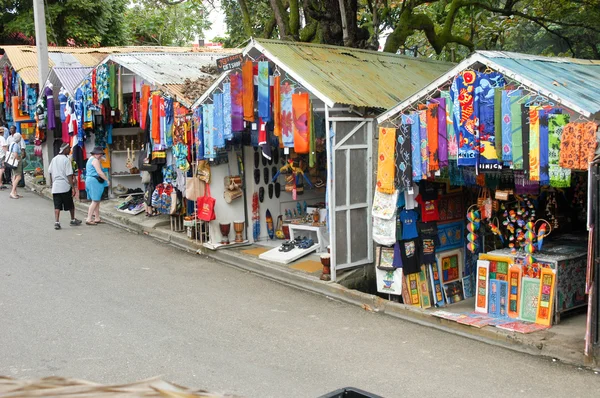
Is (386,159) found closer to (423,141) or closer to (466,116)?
(423,141)

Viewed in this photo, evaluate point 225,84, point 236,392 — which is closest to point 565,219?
point 225,84

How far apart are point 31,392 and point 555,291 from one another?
748 cm

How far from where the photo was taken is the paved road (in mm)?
6562

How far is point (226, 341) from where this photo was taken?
7680 mm

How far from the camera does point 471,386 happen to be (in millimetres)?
6516

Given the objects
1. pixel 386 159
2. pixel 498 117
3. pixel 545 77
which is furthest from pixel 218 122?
pixel 545 77

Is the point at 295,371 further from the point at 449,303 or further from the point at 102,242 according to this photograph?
the point at 102,242

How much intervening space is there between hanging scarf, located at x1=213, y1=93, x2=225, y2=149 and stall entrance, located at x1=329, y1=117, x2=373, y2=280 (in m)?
2.47

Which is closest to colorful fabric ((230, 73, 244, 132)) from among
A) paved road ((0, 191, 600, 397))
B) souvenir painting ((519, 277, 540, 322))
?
paved road ((0, 191, 600, 397))

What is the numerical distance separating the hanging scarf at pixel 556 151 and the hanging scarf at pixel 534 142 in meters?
0.13

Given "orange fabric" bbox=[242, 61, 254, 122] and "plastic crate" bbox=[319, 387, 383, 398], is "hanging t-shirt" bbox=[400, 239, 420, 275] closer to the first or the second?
"orange fabric" bbox=[242, 61, 254, 122]

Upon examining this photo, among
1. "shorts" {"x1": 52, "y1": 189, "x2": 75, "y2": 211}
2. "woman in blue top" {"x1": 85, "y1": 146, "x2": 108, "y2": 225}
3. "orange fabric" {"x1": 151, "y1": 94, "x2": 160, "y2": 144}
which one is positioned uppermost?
"orange fabric" {"x1": 151, "y1": 94, "x2": 160, "y2": 144}

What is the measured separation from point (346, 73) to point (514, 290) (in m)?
4.48

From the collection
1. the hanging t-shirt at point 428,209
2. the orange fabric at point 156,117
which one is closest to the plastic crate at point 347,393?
the hanging t-shirt at point 428,209
